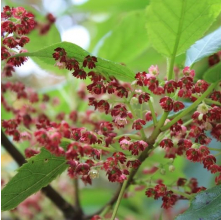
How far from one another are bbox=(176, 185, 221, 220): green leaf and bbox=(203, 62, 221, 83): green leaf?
258 mm

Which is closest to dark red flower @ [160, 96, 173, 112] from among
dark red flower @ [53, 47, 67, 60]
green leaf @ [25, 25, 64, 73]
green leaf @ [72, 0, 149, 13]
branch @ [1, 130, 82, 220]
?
dark red flower @ [53, 47, 67, 60]

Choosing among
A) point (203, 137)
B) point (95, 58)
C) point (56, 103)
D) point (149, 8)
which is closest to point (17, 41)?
point (95, 58)

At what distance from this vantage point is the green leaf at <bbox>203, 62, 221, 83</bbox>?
996 millimetres

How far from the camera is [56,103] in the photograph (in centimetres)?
187

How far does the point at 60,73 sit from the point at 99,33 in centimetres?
42

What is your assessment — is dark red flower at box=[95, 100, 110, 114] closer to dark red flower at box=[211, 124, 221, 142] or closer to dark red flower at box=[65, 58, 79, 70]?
dark red flower at box=[65, 58, 79, 70]

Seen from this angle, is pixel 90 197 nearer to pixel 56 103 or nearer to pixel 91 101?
pixel 56 103

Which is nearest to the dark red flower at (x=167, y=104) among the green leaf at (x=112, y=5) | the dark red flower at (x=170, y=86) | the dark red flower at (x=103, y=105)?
the dark red flower at (x=170, y=86)

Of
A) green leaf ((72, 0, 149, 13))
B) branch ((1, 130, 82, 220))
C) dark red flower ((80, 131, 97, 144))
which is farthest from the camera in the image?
green leaf ((72, 0, 149, 13))

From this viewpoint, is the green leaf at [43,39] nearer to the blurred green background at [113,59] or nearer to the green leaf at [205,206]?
the blurred green background at [113,59]

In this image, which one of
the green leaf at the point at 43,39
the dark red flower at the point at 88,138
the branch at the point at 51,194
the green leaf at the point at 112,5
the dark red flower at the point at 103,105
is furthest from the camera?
the green leaf at the point at 112,5

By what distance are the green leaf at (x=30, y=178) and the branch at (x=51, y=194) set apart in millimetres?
245

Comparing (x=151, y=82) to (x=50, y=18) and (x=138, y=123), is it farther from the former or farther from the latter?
(x=50, y=18)

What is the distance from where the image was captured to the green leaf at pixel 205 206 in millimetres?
976
